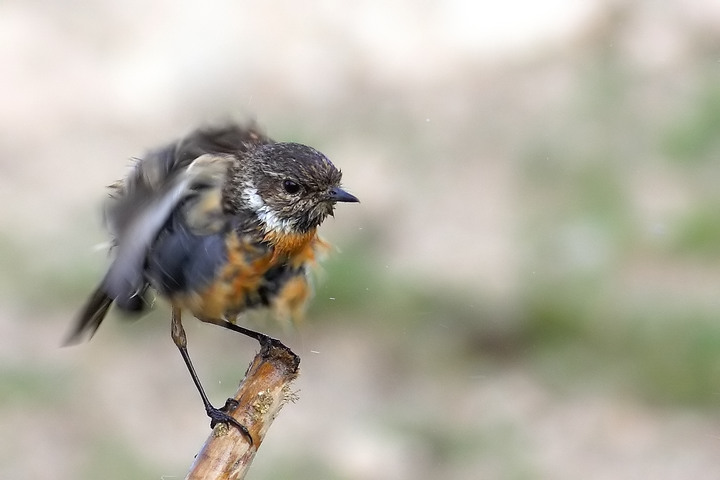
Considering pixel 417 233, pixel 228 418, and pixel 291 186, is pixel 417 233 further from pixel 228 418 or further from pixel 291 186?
pixel 228 418

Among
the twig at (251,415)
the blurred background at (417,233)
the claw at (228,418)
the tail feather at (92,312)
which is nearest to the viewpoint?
the twig at (251,415)

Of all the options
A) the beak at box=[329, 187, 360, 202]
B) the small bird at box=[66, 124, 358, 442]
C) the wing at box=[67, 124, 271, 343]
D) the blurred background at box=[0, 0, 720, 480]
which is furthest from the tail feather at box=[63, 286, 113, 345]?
the blurred background at box=[0, 0, 720, 480]

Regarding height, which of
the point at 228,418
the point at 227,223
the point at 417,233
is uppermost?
the point at 417,233

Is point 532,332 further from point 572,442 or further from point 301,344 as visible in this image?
point 301,344

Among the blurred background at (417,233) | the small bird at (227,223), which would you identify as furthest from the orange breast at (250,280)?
the blurred background at (417,233)

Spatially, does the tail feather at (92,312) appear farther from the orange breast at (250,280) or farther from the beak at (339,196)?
the beak at (339,196)

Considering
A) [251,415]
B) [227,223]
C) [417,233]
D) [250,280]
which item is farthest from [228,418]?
[417,233]

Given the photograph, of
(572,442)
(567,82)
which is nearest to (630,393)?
(572,442)
